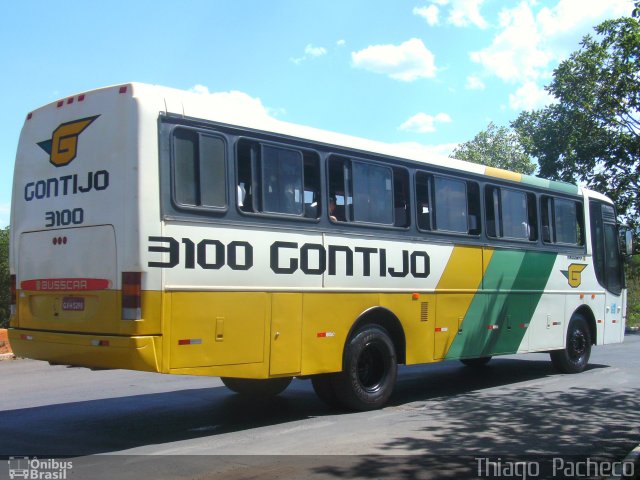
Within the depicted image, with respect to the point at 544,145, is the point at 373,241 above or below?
below

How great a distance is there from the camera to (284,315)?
7355mm

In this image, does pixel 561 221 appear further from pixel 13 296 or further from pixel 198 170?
pixel 13 296

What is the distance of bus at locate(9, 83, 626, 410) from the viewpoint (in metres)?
6.38

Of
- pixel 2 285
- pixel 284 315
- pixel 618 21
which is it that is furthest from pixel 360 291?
pixel 618 21

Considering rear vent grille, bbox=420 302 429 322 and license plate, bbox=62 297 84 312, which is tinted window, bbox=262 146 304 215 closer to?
license plate, bbox=62 297 84 312

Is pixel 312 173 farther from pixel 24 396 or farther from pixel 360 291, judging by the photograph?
pixel 24 396

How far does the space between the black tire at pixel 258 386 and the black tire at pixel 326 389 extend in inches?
43.5

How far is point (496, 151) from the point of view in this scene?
63062 mm

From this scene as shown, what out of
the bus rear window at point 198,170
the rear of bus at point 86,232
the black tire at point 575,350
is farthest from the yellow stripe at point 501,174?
the rear of bus at point 86,232

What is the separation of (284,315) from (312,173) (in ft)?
5.76

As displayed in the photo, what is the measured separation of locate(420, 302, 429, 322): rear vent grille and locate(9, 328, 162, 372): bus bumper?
160 inches

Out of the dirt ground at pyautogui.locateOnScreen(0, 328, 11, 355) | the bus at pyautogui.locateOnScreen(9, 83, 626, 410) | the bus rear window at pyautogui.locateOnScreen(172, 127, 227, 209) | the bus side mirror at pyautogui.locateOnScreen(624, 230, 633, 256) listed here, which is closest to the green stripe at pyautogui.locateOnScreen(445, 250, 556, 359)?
the bus at pyautogui.locateOnScreen(9, 83, 626, 410)

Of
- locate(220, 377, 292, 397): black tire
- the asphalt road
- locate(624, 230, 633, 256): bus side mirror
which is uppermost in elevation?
locate(624, 230, 633, 256): bus side mirror

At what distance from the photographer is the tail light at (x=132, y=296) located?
6.18 m
